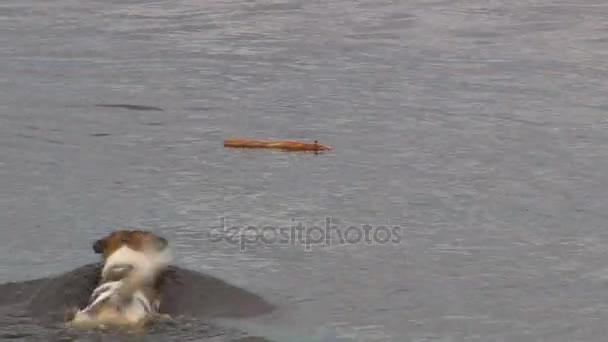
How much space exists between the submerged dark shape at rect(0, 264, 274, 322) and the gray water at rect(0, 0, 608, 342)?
13cm

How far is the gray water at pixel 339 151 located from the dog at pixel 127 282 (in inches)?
10.3

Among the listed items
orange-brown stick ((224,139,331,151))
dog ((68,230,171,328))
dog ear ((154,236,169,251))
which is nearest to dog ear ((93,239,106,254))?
dog ((68,230,171,328))

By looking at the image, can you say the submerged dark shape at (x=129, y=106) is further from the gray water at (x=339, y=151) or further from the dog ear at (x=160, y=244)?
the dog ear at (x=160, y=244)

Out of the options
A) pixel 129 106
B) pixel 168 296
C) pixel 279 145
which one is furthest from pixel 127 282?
pixel 129 106

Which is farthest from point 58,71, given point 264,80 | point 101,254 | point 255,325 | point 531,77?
point 255,325

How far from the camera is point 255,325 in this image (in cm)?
562

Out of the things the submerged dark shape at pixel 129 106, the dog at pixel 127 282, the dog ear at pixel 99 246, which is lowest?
the dog at pixel 127 282

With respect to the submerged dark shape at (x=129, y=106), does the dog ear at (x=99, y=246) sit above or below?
below

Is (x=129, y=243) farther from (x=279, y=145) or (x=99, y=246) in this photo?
(x=279, y=145)

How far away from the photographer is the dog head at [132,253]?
19.0 ft

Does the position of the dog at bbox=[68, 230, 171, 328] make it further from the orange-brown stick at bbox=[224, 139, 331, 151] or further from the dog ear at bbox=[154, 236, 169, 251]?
the orange-brown stick at bbox=[224, 139, 331, 151]

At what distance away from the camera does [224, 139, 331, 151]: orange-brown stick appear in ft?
25.8

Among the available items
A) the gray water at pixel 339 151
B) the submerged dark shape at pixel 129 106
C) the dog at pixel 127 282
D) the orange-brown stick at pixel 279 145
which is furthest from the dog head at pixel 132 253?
the submerged dark shape at pixel 129 106

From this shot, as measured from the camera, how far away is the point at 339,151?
7.85m
